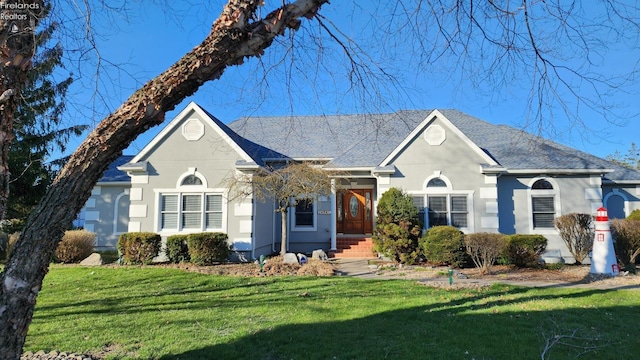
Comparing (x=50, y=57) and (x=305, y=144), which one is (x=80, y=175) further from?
(x=305, y=144)

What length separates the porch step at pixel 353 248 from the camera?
15.3 metres

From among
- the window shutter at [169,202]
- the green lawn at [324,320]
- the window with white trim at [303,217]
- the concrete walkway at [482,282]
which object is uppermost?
the window shutter at [169,202]

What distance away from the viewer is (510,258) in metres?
12.5

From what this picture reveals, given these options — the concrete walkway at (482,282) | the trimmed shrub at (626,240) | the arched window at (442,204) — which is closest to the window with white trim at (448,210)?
the arched window at (442,204)

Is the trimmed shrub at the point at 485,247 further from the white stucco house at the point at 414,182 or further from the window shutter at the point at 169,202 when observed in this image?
the window shutter at the point at 169,202

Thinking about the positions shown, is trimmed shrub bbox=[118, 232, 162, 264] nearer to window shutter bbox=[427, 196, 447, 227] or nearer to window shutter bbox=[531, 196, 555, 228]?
window shutter bbox=[427, 196, 447, 227]

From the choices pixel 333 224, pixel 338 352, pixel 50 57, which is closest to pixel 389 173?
pixel 333 224

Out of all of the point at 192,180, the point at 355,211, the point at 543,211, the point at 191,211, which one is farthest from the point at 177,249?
the point at 543,211

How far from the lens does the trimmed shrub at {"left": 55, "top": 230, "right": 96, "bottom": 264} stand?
13.3 metres

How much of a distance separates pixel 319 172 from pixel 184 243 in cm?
522

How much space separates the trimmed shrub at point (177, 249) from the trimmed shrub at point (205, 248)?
0.38 m

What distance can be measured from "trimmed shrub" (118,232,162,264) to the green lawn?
10.3 feet

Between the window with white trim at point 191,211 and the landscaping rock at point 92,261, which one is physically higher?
the window with white trim at point 191,211

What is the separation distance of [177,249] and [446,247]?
29.3 feet
